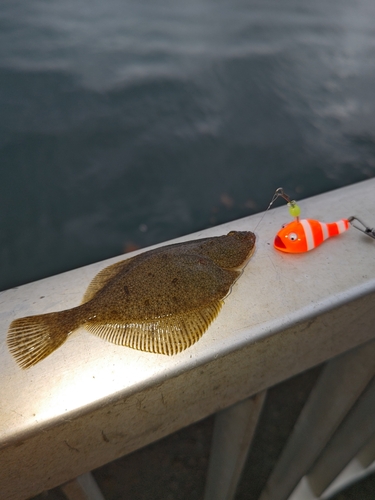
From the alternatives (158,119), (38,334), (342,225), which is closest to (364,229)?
(342,225)

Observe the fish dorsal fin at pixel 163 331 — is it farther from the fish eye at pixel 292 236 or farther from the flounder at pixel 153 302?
the fish eye at pixel 292 236

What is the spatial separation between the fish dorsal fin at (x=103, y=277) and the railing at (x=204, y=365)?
0.02m

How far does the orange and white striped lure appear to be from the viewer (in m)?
1.00

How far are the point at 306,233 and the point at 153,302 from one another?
450 mm

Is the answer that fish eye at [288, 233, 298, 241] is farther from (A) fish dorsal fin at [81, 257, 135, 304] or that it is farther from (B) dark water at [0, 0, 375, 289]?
(B) dark water at [0, 0, 375, 289]

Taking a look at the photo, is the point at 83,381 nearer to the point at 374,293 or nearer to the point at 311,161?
the point at 374,293

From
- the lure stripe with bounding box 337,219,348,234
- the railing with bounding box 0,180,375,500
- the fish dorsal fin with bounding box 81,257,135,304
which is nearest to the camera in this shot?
the railing with bounding box 0,180,375,500

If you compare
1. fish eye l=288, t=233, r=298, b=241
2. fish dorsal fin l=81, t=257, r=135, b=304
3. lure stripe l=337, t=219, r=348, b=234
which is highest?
lure stripe l=337, t=219, r=348, b=234

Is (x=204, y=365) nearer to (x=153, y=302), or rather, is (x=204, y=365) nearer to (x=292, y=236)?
(x=153, y=302)

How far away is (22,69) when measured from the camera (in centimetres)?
205

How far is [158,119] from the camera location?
2027 millimetres

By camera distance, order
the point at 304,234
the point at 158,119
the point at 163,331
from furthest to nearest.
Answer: the point at 158,119
the point at 304,234
the point at 163,331

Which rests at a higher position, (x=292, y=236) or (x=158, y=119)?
(x=292, y=236)

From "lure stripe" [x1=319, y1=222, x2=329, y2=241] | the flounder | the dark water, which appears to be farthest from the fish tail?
"lure stripe" [x1=319, y1=222, x2=329, y2=241]
